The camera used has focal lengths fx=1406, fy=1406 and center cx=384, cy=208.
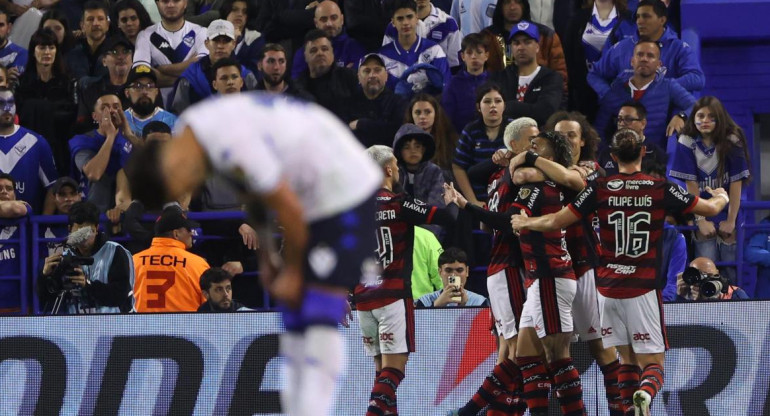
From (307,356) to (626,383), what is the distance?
15.4ft

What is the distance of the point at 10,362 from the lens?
38.1 feet

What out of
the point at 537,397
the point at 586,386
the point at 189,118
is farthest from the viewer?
the point at 586,386

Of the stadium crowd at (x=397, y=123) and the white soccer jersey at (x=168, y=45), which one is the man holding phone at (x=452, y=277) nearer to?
the stadium crowd at (x=397, y=123)

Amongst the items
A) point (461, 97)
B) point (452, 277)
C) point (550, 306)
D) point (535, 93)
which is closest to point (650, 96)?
point (535, 93)

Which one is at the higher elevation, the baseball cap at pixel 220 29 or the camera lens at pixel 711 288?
the baseball cap at pixel 220 29

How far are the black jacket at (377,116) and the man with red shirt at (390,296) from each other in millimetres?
2973

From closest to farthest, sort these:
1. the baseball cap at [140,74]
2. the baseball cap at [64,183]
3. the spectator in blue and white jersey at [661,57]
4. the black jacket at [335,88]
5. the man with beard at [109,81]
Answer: the baseball cap at [64,183] < the baseball cap at [140,74] < the man with beard at [109,81] < the black jacket at [335,88] < the spectator in blue and white jersey at [661,57]

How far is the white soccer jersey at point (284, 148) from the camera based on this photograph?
5.90m

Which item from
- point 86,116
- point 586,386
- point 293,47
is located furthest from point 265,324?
point 293,47

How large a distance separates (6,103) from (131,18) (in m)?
2.14

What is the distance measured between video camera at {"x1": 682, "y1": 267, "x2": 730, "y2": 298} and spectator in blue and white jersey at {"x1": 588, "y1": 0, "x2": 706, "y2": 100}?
3.37 m

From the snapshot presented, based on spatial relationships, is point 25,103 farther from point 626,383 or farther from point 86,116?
point 626,383

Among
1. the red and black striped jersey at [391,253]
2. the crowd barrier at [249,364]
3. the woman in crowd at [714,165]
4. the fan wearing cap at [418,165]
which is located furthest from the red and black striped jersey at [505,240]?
the woman in crowd at [714,165]

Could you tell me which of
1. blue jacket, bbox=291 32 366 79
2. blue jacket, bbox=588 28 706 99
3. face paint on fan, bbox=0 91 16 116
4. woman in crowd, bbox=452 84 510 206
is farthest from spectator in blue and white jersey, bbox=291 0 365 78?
face paint on fan, bbox=0 91 16 116
